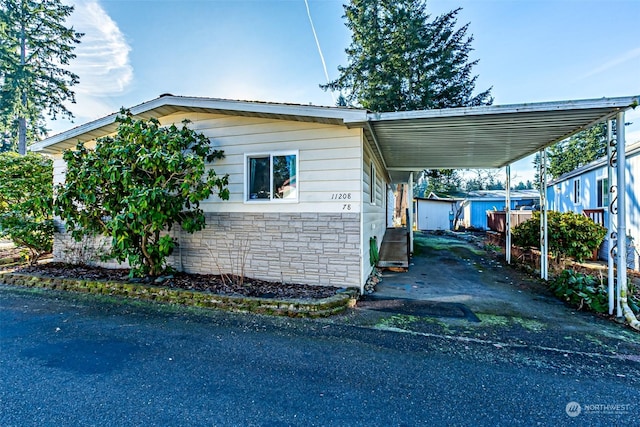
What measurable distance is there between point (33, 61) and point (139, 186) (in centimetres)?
1653

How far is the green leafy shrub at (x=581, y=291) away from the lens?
4.54 meters

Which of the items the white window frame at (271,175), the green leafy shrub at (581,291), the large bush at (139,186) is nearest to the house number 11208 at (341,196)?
the white window frame at (271,175)

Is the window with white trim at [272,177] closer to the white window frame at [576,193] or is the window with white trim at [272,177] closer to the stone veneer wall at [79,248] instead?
the stone veneer wall at [79,248]

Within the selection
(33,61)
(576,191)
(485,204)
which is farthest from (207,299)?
(485,204)

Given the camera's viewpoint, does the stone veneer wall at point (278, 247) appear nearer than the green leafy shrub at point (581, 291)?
No

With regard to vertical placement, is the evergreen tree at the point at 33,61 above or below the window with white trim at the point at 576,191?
above

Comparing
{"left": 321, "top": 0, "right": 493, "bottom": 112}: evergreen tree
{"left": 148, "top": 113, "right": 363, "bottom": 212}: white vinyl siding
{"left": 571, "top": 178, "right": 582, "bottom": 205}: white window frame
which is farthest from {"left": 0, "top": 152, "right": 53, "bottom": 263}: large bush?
{"left": 571, "top": 178, "right": 582, "bottom": 205}: white window frame

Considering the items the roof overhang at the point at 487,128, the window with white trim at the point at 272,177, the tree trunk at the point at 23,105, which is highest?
the tree trunk at the point at 23,105

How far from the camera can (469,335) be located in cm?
371

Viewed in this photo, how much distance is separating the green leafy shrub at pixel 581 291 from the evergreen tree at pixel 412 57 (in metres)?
11.7

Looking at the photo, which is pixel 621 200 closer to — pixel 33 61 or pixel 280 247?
pixel 280 247

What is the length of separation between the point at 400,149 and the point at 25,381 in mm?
7335

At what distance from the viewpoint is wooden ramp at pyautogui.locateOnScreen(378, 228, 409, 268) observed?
302 inches

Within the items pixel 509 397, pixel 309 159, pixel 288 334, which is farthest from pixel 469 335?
pixel 309 159
